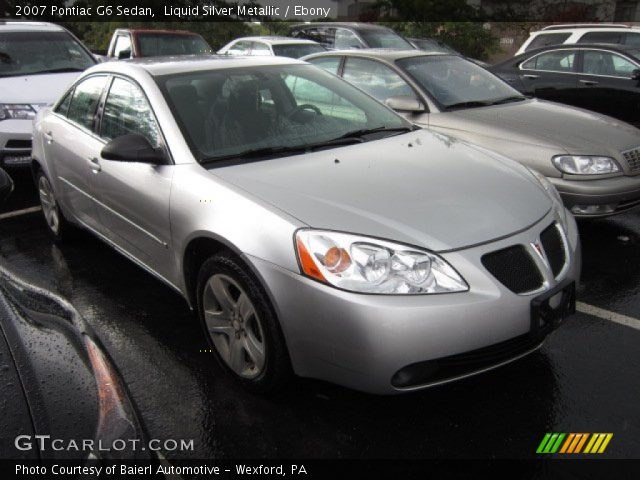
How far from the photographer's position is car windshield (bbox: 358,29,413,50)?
558 inches

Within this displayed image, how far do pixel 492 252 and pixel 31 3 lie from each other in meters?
25.4

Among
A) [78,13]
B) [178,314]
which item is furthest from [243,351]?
[78,13]

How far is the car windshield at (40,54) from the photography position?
24.7 feet

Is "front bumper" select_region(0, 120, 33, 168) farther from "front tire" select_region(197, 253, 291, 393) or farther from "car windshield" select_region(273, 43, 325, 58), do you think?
"car windshield" select_region(273, 43, 325, 58)

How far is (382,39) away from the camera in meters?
14.5

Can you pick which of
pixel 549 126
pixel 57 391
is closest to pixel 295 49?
pixel 549 126

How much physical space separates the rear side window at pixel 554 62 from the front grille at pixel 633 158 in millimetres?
4643

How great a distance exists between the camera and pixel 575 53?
882cm

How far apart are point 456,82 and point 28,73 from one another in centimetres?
526

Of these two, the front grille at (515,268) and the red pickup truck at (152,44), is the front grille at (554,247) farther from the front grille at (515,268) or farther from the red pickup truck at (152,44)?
the red pickup truck at (152,44)

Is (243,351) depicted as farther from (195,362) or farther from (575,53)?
(575,53)

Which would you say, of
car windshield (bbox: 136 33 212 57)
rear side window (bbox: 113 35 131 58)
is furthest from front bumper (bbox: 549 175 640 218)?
rear side window (bbox: 113 35 131 58)

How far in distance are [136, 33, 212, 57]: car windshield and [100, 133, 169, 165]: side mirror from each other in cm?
936

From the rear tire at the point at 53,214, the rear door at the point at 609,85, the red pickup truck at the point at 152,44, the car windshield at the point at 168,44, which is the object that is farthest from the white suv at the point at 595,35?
the rear tire at the point at 53,214
